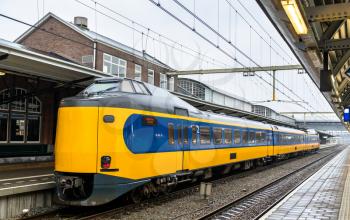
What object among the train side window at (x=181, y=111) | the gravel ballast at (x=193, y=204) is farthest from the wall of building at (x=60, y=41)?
the train side window at (x=181, y=111)

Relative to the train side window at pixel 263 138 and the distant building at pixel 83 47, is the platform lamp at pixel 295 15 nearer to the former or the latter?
the train side window at pixel 263 138

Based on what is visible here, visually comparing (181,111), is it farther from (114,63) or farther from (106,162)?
(114,63)

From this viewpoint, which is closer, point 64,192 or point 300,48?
point 300,48

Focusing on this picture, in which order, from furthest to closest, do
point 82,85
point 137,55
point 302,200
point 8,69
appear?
point 137,55
point 82,85
point 8,69
point 302,200

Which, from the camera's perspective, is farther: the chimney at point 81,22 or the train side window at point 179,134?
the chimney at point 81,22

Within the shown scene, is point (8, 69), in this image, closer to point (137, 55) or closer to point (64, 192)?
point (64, 192)

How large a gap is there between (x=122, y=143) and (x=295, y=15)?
5.02 m

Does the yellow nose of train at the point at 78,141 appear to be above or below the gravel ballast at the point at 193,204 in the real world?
above

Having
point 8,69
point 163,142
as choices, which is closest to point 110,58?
point 8,69

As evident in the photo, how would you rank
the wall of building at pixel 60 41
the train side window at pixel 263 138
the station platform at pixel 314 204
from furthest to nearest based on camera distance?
1. the wall of building at pixel 60 41
2. the train side window at pixel 263 138
3. the station platform at pixel 314 204

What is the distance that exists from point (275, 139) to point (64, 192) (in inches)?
780

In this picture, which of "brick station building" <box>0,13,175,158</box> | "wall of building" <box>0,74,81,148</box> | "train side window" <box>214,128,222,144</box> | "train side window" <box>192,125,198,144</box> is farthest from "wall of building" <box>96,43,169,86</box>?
"train side window" <box>192,125,198,144</box>

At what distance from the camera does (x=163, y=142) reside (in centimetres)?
1109

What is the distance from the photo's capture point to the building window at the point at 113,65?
94.3ft
